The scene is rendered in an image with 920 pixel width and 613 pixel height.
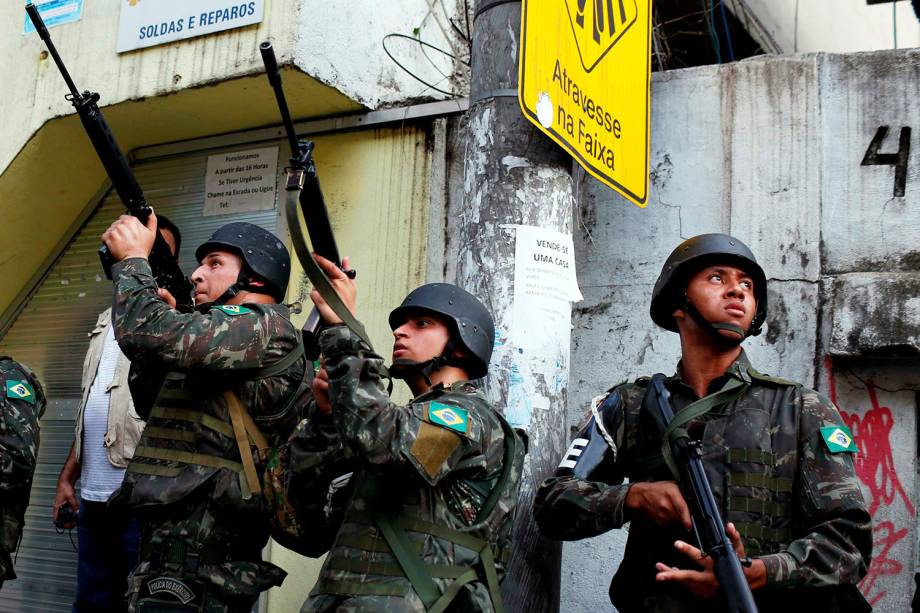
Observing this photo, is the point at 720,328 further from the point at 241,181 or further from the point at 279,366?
the point at 241,181

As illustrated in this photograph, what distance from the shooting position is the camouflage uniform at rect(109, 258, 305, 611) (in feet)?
11.4

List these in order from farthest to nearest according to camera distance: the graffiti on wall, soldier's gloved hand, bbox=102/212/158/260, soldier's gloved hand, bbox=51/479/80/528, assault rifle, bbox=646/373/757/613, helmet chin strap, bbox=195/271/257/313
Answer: soldier's gloved hand, bbox=51/479/80/528, the graffiti on wall, helmet chin strap, bbox=195/271/257/313, soldier's gloved hand, bbox=102/212/158/260, assault rifle, bbox=646/373/757/613

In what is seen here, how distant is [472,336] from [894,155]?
8.02ft

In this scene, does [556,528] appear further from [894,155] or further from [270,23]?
[270,23]

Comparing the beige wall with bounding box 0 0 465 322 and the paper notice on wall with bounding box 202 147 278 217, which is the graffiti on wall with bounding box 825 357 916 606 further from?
the paper notice on wall with bounding box 202 147 278 217

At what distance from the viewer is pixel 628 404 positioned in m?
3.52

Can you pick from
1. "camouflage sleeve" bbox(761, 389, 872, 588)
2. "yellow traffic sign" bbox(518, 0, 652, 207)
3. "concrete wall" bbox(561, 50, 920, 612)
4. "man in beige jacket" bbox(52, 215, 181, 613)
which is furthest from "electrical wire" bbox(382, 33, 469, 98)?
"camouflage sleeve" bbox(761, 389, 872, 588)

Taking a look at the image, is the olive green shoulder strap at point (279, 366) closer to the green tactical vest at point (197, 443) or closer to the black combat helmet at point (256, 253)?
the green tactical vest at point (197, 443)

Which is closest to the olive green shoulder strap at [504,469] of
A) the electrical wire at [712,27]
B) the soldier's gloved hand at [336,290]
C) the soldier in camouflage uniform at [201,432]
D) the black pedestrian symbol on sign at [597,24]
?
the soldier's gloved hand at [336,290]

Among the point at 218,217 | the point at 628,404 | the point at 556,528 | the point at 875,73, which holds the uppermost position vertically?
the point at 875,73

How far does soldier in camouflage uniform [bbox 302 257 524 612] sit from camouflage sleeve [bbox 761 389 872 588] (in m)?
0.83

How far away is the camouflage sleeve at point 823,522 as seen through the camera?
2904 millimetres

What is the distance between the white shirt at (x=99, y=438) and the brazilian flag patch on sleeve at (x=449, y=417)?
2371 mm

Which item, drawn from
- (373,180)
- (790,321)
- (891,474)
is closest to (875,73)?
(790,321)
